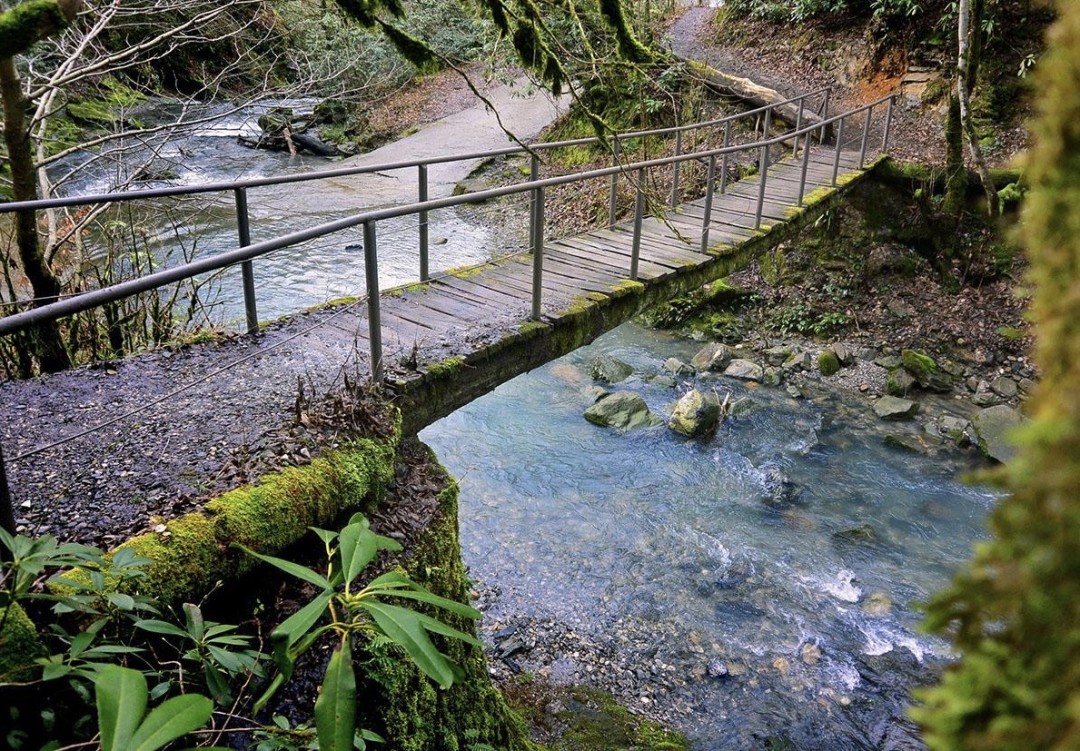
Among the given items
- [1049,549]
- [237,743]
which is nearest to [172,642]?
[237,743]

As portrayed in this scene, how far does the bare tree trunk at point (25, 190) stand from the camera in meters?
4.53

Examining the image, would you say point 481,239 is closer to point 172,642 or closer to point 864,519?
point 864,519

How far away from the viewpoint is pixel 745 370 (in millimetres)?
9766

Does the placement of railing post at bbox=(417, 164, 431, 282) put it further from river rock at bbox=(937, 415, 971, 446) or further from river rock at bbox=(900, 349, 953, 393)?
river rock at bbox=(900, 349, 953, 393)

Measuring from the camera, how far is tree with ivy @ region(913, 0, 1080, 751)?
0.39 m

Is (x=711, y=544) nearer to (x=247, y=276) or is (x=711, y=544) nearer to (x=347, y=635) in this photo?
(x=247, y=276)

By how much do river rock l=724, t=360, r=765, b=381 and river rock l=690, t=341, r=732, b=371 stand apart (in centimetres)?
12

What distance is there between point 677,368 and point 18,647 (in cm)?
857

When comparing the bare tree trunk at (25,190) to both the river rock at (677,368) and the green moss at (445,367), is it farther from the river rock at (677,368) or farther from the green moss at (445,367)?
the river rock at (677,368)

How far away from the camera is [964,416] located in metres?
8.65

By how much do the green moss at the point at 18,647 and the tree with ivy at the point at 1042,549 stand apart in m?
2.01

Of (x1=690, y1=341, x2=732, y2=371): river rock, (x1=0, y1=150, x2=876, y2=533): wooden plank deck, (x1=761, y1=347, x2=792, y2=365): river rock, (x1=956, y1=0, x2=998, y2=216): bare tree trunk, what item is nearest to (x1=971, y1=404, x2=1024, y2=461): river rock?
(x1=956, y1=0, x2=998, y2=216): bare tree trunk

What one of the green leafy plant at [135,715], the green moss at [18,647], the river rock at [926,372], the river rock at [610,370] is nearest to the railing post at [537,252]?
the green moss at [18,647]

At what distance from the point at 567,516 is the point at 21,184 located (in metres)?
4.82
